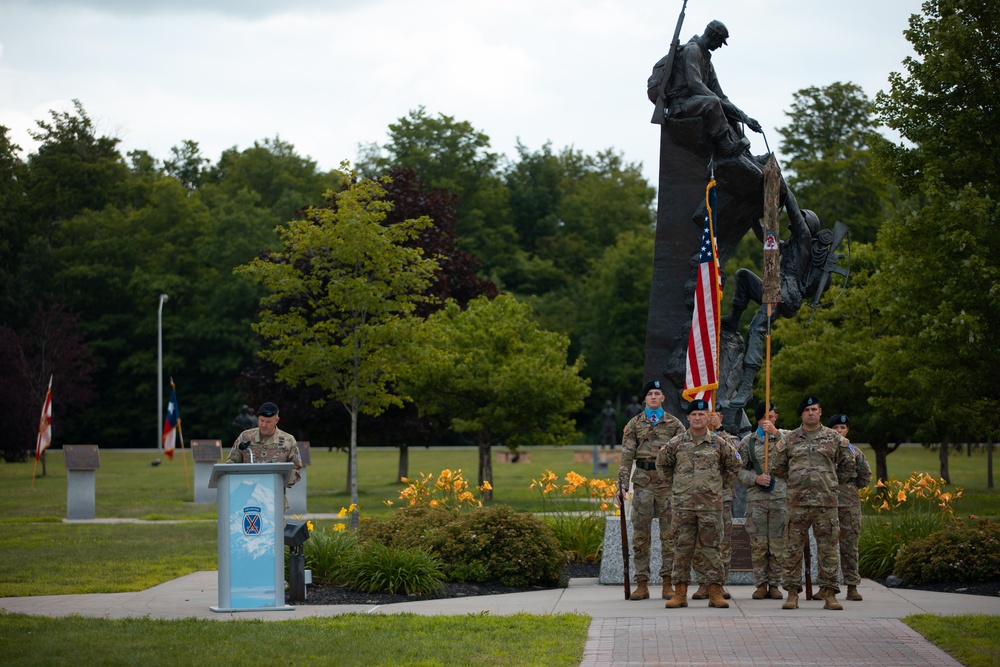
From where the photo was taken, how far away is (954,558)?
14.2 metres

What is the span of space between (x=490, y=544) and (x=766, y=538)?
3.18 metres

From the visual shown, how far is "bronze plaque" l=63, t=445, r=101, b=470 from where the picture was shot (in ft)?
79.4

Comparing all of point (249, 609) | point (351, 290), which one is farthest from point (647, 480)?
point (351, 290)

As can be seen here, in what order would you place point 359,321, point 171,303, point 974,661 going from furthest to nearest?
point 171,303 < point 359,321 < point 974,661

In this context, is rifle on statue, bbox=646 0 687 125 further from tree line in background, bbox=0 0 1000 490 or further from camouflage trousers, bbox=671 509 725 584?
tree line in background, bbox=0 0 1000 490

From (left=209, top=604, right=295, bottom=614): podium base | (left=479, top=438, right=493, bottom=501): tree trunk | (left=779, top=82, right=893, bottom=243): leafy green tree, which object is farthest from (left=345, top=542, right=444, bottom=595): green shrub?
(left=779, top=82, right=893, bottom=243): leafy green tree

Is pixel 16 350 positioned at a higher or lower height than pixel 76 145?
lower

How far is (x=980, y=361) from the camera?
23156 millimetres

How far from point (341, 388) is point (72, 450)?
5503 mm

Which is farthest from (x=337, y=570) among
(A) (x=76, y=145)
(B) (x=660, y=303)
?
(A) (x=76, y=145)

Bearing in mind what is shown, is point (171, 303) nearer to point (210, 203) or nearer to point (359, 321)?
point (210, 203)

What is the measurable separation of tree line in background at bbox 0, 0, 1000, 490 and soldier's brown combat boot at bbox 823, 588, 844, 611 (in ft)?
34.8

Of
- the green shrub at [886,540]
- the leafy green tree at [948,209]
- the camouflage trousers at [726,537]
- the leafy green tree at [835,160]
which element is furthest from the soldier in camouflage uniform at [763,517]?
the leafy green tree at [835,160]

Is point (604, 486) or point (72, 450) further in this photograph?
point (72, 450)
